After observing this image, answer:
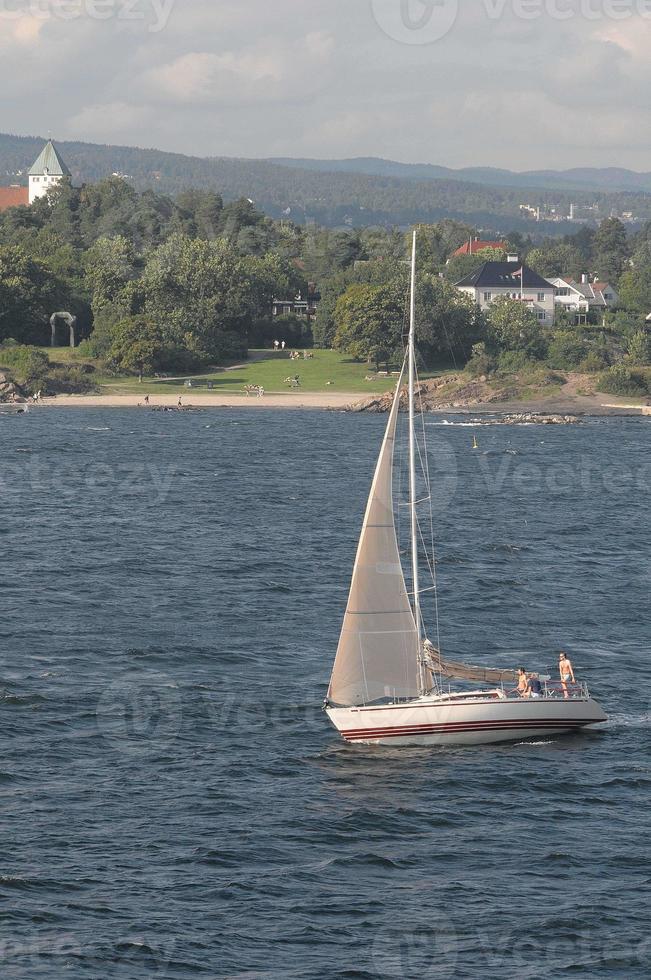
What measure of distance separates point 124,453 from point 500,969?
95.1 metres

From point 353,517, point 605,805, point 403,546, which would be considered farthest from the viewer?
point 353,517

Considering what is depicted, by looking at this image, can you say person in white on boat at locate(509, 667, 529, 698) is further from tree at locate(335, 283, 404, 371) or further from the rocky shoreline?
tree at locate(335, 283, 404, 371)

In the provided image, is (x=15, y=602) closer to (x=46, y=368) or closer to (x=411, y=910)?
(x=411, y=910)

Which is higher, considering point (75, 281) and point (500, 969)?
point (75, 281)

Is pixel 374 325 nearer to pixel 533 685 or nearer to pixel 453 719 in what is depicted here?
pixel 533 685

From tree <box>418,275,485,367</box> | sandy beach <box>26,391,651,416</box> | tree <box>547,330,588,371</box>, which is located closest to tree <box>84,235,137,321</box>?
sandy beach <box>26,391,651,416</box>

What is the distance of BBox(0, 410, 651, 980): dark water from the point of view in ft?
103

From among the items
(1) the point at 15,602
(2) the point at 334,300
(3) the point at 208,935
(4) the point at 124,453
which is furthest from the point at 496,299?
(3) the point at 208,935

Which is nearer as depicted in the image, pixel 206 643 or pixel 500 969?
pixel 500 969

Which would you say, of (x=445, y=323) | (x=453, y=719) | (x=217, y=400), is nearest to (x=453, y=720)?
(x=453, y=719)

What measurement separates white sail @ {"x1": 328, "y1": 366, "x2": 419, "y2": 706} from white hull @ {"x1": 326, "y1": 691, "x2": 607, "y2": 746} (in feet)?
2.54

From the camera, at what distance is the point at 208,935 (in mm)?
31344

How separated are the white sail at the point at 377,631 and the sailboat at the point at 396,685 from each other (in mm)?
29

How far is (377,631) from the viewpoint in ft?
139
